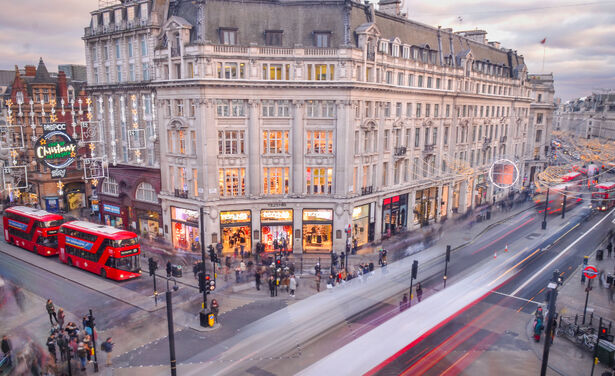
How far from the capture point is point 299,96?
122ft

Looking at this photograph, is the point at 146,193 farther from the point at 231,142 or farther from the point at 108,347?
the point at 108,347

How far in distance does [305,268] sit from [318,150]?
34.4ft

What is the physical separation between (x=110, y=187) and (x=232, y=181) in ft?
56.7

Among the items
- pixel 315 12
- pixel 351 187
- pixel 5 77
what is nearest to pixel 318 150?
pixel 351 187

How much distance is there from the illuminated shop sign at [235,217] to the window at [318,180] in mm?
5849

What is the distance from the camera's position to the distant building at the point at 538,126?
253 ft

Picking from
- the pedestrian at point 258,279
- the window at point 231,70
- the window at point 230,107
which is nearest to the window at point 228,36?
the window at point 231,70

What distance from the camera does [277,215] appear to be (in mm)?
38469

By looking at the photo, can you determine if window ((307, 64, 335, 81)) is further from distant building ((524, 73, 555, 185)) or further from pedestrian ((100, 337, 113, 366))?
distant building ((524, 73, 555, 185))

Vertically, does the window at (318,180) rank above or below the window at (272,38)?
below

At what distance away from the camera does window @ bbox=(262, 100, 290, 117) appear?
37250 mm

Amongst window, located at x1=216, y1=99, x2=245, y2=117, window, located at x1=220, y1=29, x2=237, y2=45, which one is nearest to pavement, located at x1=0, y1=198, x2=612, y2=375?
window, located at x1=216, y1=99, x2=245, y2=117

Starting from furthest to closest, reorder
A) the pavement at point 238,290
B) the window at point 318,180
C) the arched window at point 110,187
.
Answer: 1. the arched window at point 110,187
2. the window at point 318,180
3. the pavement at point 238,290

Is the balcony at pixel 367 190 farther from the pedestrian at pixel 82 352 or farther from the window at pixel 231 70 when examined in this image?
the pedestrian at pixel 82 352
